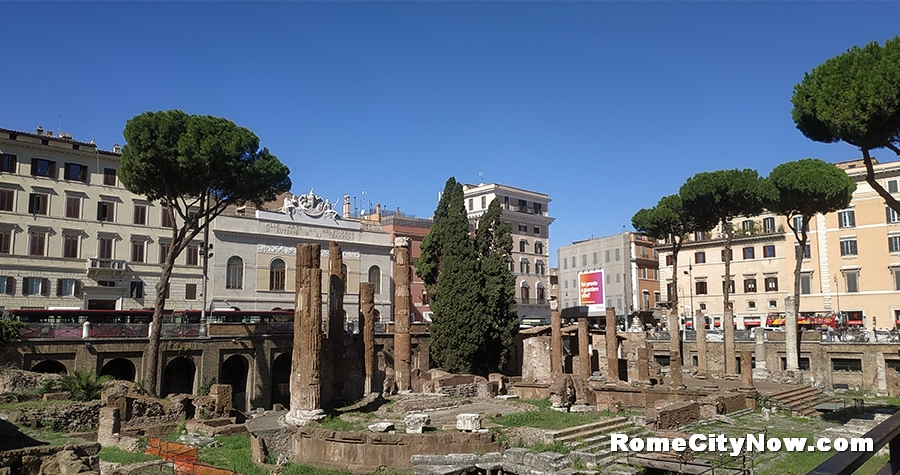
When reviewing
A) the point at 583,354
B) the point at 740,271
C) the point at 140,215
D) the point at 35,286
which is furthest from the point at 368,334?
the point at 740,271

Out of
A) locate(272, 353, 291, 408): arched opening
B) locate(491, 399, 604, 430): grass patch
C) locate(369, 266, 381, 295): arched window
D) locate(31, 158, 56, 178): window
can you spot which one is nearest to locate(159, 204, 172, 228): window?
locate(31, 158, 56, 178): window

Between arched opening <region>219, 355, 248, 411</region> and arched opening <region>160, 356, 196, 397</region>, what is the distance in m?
1.57

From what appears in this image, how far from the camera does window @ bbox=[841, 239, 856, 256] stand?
153 ft

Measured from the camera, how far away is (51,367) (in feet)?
93.7

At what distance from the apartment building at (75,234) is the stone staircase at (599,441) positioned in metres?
27.6

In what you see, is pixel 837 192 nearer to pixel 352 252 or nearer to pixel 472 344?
pixel 472 344

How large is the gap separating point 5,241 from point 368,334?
20.2m

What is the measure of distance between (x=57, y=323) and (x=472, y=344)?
21091 mm

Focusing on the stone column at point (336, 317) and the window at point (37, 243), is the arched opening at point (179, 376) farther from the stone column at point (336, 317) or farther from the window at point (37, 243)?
the window at point (37, 243)

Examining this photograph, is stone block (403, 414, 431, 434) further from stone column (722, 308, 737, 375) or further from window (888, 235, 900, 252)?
window (888, 235, 900, 252)

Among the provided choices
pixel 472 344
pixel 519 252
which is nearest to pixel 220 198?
pixel 472 344

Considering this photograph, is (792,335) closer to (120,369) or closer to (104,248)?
(120,369)

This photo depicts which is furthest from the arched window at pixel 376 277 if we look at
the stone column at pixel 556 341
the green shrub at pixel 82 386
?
the green shrub at pixel 82 386

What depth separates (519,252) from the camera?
2297 inches
